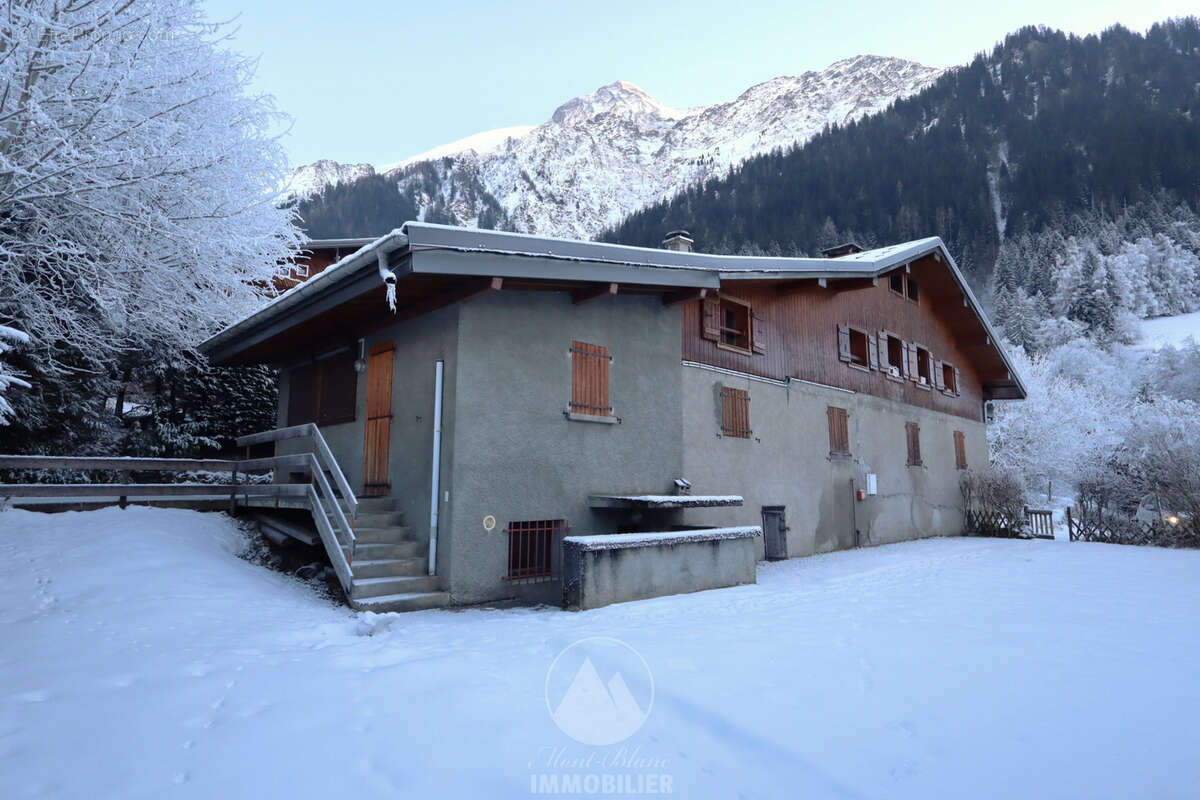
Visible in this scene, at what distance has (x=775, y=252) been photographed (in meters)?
64.6

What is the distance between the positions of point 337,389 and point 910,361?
1378 cm

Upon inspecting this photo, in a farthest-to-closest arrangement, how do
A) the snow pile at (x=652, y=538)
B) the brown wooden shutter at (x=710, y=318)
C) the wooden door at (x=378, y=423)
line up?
the brown wooden shutter at (x=710, y=318)
the wooden door at (x=378, y=423)
the snow pile at (x=652, y=538)

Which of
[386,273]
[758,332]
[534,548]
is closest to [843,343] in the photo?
[758,332]

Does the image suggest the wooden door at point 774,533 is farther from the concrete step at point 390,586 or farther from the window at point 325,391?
the window at point 325,391

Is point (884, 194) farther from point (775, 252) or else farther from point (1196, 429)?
point (1196, 429)

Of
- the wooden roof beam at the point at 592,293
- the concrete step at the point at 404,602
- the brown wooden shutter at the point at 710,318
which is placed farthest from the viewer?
the brown wooden shutter at the point at 710,318

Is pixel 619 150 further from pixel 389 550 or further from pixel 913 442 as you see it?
pixel 389 550

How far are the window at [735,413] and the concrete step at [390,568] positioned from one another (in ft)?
18.1

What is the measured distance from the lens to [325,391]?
34.2 feet

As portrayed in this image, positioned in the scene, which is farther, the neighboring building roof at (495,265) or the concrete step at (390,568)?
the concrete step at (390,568)

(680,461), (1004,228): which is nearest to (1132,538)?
(680,461)

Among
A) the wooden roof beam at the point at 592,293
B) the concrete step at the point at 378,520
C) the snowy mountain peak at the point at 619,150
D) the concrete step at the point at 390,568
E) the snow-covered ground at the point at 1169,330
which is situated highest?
the snowy mountain peak at the point at 619,150

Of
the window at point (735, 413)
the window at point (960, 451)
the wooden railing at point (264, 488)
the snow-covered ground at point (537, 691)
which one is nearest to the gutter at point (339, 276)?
the wooden railing at point (264, 488)

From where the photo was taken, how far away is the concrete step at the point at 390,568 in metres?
6.95
